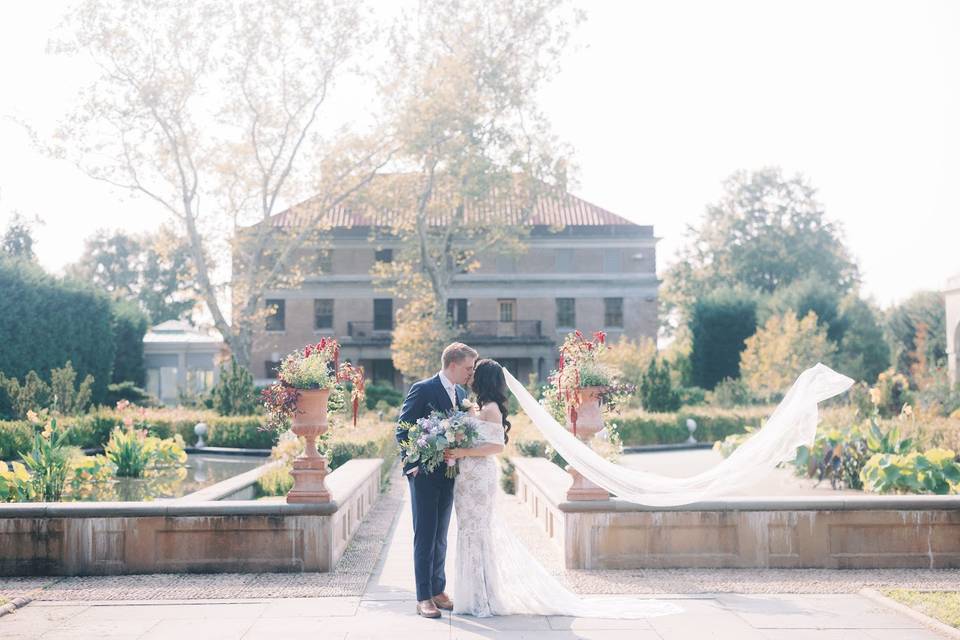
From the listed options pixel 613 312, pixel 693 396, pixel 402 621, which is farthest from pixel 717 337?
pixel 402 621

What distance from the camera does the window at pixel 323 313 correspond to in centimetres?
5006

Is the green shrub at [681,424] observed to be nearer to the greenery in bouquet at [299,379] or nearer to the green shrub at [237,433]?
the green shrub at [237,433]

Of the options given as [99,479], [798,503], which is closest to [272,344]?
[99,479]

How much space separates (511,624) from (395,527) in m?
5.61

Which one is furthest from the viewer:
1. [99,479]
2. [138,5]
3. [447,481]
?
[138,5]

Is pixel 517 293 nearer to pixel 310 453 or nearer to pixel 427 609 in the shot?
pixel 310 453

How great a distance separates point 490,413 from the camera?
22.1 ft

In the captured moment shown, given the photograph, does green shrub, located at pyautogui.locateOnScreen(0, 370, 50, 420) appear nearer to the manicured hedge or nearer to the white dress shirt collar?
the manicured hedge

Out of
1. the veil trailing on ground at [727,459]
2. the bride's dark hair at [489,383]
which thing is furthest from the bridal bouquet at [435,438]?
the veil trailing on ground at [727,459]

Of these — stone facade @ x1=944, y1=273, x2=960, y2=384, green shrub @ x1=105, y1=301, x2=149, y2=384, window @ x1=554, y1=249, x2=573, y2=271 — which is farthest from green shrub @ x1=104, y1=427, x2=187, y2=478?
window @ x1=554, y1=249, x2=573, y2=271

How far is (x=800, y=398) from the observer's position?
25.8 ft

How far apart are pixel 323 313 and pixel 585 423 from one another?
42574mm

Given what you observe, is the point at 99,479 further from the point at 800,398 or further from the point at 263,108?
the point at 263,108

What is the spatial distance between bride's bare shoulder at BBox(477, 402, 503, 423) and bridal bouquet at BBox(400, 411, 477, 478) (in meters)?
0.12
